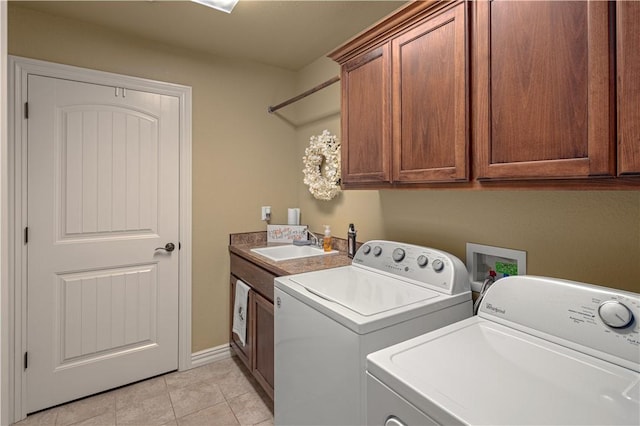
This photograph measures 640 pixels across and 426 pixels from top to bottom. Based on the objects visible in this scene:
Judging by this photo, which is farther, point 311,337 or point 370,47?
point 370,47

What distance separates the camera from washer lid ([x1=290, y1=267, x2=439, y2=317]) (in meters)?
1.28

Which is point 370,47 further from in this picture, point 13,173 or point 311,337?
point 13,173

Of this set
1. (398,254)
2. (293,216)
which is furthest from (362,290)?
(293,216)

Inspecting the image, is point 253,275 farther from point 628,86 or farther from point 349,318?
point 628,86

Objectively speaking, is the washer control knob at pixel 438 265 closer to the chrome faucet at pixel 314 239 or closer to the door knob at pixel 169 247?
the chrome faucet at pixel 314 239

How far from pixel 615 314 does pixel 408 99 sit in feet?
3.32

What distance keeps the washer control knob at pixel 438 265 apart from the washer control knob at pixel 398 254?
0.19 metres

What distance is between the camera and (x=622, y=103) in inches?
32.0

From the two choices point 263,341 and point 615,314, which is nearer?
point 615,314

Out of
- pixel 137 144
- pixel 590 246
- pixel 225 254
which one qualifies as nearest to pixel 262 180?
pixel 225 254

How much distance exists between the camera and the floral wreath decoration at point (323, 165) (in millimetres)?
2385

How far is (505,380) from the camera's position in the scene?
2.68ft

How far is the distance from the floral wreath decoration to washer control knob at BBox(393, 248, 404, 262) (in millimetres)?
849

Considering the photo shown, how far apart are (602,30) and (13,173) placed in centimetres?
271
